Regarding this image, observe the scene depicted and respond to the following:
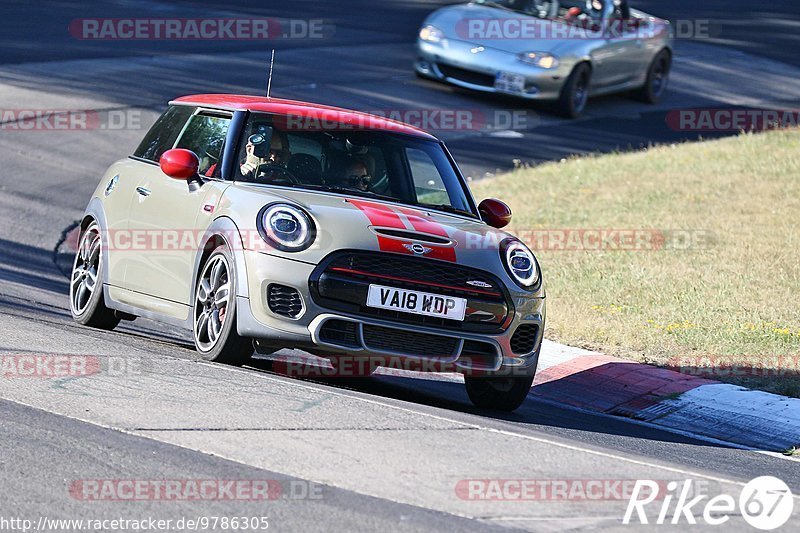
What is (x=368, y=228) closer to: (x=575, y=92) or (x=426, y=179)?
(x=426, y=179)

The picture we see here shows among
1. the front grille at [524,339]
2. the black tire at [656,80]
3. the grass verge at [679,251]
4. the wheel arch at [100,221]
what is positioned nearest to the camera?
the front grille at [524,339]

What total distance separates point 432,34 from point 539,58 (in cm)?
156

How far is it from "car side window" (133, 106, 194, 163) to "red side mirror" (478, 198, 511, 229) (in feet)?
6.61

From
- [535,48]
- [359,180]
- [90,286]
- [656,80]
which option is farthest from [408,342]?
[656,80]

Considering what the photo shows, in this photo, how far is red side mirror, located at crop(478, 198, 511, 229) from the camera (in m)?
8.59

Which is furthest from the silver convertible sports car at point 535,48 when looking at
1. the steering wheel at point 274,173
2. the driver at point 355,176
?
the steering wheel at point 274,173

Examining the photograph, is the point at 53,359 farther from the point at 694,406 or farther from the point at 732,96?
the point at 732,96

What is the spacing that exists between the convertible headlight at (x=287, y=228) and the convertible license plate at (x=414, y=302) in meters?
0.44

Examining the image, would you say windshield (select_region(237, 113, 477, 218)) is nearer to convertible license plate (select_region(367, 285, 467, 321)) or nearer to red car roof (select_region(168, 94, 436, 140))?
red car roof (select_region(168, 94, 436, 140))

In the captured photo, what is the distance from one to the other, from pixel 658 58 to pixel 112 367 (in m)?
15.8

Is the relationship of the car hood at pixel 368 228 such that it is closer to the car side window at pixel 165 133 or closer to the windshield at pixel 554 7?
the car side window at pixel 165 133

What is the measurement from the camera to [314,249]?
716 cm

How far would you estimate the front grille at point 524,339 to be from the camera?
24.8 feet

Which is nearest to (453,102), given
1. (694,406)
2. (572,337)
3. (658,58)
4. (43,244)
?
(658,58)
